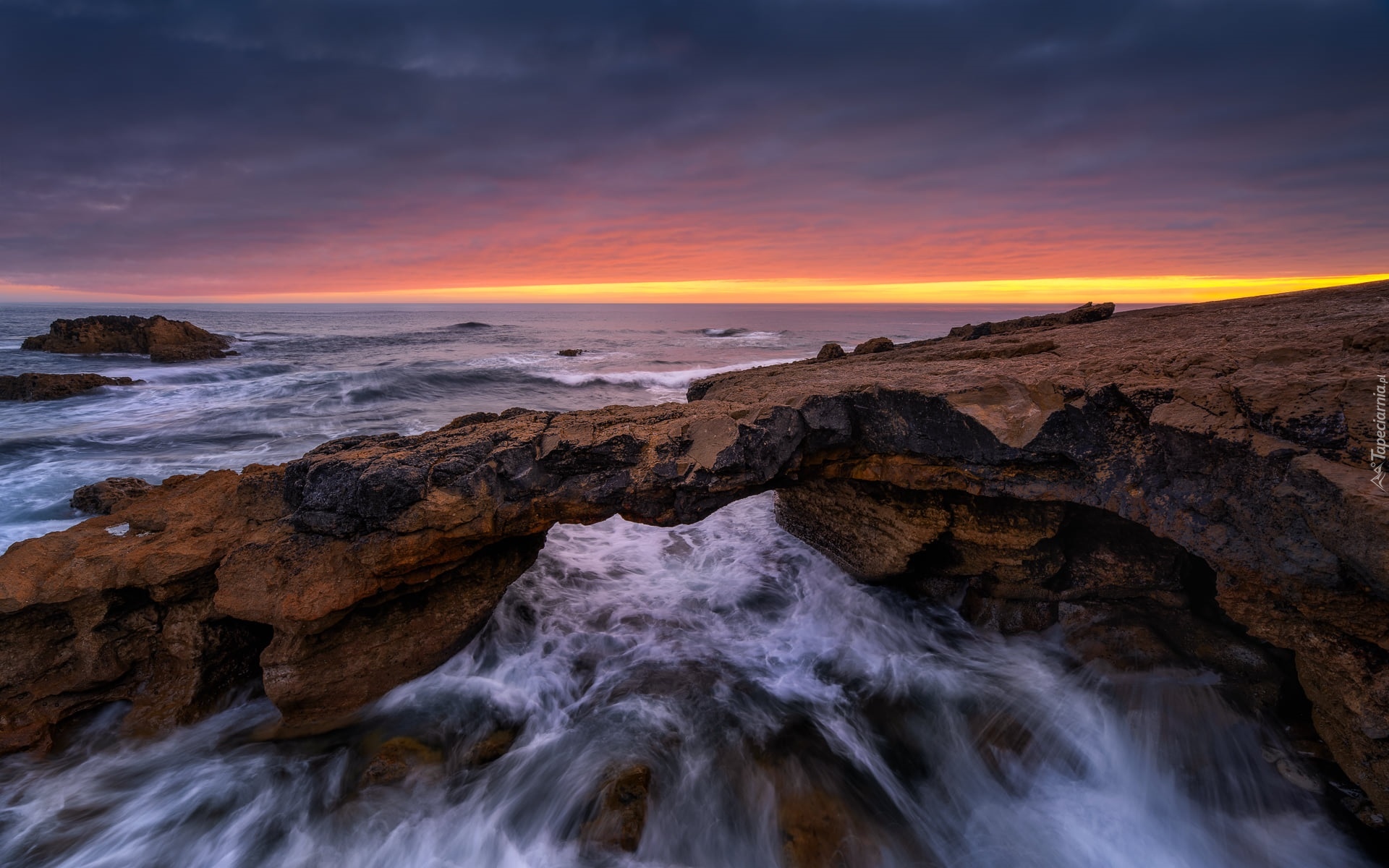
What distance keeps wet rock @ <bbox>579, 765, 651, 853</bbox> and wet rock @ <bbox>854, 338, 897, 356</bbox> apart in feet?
18.0

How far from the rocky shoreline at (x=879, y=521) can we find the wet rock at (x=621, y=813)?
1707mm

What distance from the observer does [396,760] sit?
3793 mm

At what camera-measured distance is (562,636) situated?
5094 mm

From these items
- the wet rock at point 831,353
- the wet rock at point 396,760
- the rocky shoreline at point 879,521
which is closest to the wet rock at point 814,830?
the rocky shoreline at point 879,521

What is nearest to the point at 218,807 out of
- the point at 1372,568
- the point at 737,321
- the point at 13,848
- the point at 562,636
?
the point at 13,848

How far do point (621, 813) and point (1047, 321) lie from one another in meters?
7.07

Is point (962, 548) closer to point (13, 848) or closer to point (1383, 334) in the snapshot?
point (1383, 334)

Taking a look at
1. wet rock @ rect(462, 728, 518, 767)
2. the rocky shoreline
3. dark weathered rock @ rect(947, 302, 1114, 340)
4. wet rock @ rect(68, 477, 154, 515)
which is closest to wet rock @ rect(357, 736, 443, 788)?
wet rock @ rect(462, 728, 518, 767)

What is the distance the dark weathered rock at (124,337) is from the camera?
23.9 meters

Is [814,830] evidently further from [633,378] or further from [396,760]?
[633,378]

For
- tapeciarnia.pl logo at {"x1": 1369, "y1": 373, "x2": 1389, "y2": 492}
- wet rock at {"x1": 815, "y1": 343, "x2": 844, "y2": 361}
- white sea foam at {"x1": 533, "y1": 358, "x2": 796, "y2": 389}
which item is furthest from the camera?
white sea foam at {"x1": 533, "y1": 358, "x2": 796, "y2": 389}

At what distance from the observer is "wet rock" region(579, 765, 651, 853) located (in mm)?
3404

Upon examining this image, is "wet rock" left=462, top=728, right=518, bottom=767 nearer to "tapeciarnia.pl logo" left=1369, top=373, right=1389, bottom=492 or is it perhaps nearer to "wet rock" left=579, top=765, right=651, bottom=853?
"wet rock" left=579, top=765, right=651, bottom=853

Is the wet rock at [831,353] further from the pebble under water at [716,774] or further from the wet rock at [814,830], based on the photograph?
the wet rock at [814,830]
